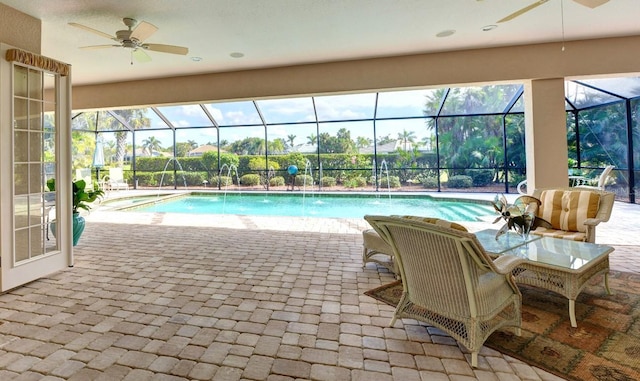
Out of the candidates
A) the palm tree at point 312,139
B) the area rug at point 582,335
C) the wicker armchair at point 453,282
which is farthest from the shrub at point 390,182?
the wicker armchair at point 453,282

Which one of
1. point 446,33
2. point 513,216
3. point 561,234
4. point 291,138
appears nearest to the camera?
point 513,216

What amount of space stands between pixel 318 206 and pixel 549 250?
6.86 meters

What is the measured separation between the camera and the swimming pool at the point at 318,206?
7.98m

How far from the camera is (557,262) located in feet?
7.42

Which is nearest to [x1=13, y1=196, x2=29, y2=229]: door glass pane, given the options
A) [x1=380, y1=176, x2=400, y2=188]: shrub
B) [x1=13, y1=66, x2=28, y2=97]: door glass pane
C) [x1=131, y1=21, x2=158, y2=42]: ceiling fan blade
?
[x1=13, y1=66, x2=28, y2=97]: door glass pane

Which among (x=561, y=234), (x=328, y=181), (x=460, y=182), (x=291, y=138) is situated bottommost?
(x=561, y=234)

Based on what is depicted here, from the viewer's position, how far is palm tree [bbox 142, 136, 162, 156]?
12311 mm

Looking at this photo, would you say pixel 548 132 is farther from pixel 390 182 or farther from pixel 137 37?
pixel 390 182

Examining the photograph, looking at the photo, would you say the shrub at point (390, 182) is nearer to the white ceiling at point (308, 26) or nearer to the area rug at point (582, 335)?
the white ceiling at point (308, 26)

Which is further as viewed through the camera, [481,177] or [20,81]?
[481,177]

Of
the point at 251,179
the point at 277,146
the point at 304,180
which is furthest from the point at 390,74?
the point at 251,179

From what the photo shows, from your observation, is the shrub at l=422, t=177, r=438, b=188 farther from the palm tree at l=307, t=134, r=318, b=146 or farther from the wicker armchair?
the wicker armchair

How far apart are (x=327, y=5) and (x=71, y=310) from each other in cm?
372

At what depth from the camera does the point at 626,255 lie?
11.9ft
